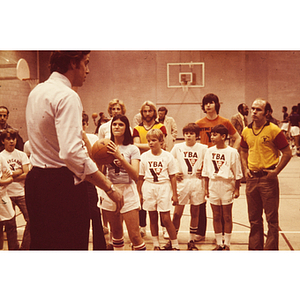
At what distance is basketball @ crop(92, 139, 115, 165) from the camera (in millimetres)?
3633

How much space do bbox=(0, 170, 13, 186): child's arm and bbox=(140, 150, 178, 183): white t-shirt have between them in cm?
154

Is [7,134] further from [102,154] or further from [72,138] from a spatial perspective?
[72,138]

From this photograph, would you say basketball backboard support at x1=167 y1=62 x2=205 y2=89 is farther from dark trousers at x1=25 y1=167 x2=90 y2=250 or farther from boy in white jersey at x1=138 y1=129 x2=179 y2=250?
dark trousers at x1=25 y1=167 x2=90 y2=250

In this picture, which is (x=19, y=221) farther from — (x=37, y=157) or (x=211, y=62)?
(x=211, y=62)

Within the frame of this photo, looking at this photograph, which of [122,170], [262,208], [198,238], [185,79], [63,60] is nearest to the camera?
[63,60]

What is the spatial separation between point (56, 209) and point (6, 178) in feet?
5.76

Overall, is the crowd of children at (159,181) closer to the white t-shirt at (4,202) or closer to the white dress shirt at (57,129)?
the white t-shirt at (4,202)

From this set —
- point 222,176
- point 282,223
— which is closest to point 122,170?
point 222,176

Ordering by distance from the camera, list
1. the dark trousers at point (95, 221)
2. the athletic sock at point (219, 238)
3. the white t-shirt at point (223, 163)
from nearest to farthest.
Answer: the dark trousers at point (95, 221)
the white t-shirt at point (223, 163)
the athletic sock at point (219, 238)

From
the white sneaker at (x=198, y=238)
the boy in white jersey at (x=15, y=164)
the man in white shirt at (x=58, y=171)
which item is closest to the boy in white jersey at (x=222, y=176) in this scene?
the white sneaker at (x=198, y=238)

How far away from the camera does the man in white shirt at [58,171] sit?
2502 mm

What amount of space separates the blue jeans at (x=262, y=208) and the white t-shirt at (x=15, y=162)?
2665mm

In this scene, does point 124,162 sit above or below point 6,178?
above

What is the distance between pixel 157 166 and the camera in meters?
4.23
